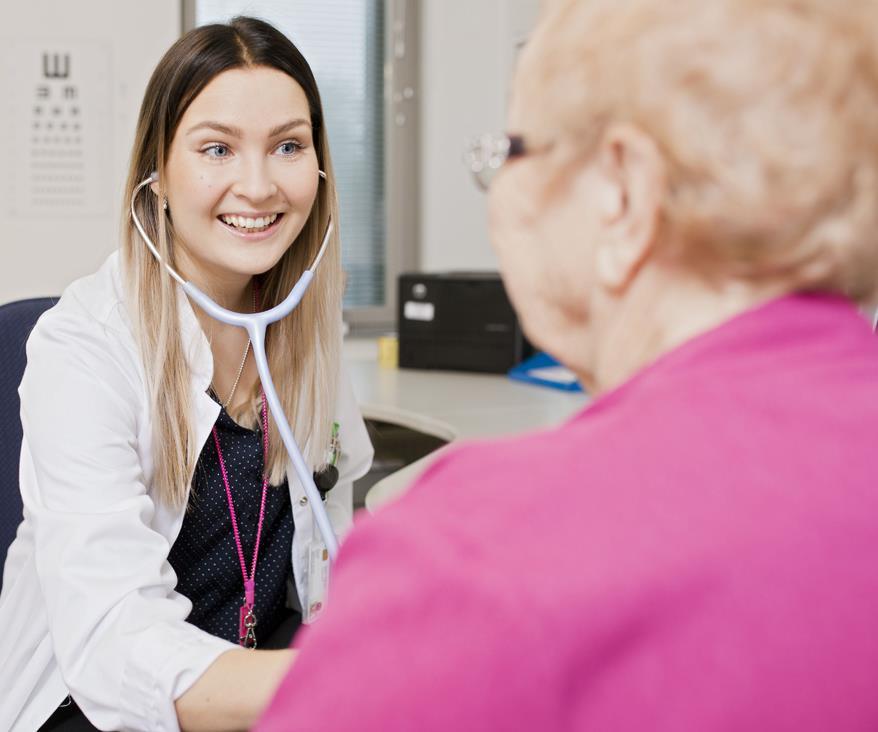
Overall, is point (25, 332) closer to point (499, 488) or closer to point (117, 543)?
point (117, 543)

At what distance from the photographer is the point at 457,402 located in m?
2.56

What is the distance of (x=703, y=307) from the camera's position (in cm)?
55

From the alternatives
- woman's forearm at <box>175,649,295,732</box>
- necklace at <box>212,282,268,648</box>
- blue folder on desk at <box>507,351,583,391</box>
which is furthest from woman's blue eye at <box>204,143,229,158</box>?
blue folder on desk at <box>507,351,583,391</box>

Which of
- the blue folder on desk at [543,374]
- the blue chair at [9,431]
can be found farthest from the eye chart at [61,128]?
the blue chair at [9,431]

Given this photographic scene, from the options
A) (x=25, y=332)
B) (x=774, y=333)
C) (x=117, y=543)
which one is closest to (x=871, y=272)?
(x=774, y=333)

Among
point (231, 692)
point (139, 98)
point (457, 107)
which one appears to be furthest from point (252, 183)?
point (457, 107)

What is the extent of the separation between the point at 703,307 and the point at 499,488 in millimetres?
158

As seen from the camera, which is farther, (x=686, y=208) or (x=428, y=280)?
(x=428, y=280)

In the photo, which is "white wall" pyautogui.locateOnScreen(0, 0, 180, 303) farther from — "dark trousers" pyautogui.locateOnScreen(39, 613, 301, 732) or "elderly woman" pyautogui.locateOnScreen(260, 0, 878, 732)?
"elderly woman" pyautogui.locateOnScreen(260, 0, 878, 732)

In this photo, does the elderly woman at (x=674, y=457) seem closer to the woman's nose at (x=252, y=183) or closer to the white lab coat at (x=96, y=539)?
the white lab coat at (x=96, y=539)

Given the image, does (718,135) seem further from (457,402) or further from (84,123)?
(84,123)

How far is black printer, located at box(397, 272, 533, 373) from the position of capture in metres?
2.98

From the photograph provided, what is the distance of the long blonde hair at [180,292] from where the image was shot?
1338mm

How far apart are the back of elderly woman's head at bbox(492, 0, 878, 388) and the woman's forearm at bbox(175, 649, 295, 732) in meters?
0.63
